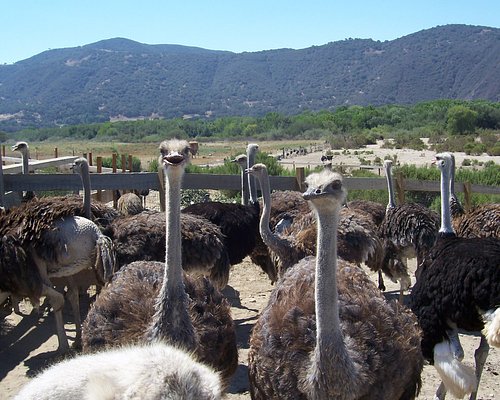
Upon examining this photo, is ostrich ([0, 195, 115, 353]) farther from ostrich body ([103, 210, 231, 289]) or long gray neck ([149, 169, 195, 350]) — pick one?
long gray neck ([149, 169, 195, 350])

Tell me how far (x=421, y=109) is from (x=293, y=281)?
235ft

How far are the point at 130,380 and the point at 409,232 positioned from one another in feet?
19.1

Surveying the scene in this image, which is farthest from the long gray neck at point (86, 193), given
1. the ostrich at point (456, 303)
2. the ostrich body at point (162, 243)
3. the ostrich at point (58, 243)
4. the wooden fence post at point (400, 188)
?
the wooden fence post at point (400, 188)

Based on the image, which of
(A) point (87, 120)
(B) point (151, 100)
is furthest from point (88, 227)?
(B) point (151, 100)

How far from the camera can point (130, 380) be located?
1.40 meters

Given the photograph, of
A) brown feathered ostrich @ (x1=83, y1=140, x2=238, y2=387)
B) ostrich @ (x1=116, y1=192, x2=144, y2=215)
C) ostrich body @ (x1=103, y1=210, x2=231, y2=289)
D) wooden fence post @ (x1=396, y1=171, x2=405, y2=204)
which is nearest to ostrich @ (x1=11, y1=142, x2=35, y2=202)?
ostrich @ (x1=116, y1=192, x2=144, y2=215)

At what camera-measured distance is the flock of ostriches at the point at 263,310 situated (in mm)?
1558

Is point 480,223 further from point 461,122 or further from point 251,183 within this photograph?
point 461,122

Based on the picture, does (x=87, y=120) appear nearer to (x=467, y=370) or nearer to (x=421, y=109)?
(x=421, y=109)

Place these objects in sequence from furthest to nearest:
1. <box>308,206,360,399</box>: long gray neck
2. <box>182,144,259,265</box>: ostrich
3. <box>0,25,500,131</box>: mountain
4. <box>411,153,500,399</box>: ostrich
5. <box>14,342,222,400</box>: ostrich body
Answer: <box>0,25,500,131</box>: mountain, <box>182,144,259,265</box>: ostrich, <box>411,153,500,399</box>: ostrich, <box>308,206,360,399</box>: long gray neck, <box>14,342,222,400</box>: ostrich body

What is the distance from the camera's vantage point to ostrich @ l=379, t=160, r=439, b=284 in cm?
689

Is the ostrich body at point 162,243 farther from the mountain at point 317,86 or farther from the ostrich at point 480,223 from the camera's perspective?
the mountain at point 317,86

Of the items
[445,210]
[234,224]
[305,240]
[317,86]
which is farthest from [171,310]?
[317,86]

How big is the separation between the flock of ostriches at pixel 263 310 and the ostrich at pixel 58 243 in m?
0.01
